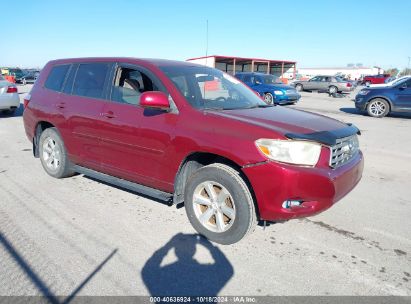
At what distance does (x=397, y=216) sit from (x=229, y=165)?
7.32 feet

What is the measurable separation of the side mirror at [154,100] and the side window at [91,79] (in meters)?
1.11

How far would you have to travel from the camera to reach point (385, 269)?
2900 millimetres

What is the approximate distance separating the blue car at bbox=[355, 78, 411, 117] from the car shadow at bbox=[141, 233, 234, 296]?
1216 cm

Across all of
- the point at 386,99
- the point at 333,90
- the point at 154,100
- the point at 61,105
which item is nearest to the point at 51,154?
the point at 61,105

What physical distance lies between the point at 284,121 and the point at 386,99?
452 inches

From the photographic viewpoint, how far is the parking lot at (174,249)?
2668mm

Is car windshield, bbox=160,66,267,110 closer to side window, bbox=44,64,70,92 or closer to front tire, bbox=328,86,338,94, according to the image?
side window, bbox=44,64,70,92

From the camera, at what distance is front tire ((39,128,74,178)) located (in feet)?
16.1

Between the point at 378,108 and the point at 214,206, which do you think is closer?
the point at 214,206

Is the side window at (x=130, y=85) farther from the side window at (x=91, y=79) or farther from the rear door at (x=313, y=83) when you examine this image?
the rear door at (x=313, y=83)

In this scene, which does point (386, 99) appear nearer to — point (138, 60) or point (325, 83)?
point (138, 60)

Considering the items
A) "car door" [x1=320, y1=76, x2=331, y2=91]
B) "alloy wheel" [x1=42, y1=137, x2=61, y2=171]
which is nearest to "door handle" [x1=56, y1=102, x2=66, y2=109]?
"alloy wheel" [x1=42, y1=137, x2=61, y2=171]

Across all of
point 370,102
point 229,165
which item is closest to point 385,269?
point 229,165

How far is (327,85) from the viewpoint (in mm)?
27688
